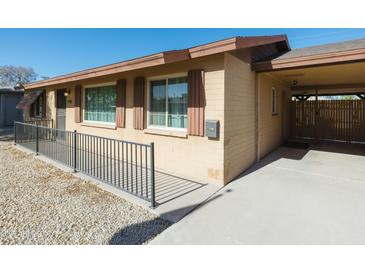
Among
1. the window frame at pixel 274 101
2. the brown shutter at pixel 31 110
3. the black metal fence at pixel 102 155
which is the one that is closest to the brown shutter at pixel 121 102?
the black metal fence at pixel 102 155

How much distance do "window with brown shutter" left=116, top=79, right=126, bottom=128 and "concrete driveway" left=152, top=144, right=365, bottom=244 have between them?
3809 mm

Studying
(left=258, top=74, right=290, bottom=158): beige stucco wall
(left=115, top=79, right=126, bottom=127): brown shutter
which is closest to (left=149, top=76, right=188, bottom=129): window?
(left=115, top=79, right=126, bottom=127): brown shutter

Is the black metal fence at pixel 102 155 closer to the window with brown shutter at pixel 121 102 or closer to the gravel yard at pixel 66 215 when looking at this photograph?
the gravel yard at pixel 66 215

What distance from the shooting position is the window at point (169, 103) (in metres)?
5.07

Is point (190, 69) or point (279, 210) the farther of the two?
point (190, 69)

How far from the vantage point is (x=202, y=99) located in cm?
452

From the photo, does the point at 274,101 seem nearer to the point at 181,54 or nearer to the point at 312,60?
the point at 312,60

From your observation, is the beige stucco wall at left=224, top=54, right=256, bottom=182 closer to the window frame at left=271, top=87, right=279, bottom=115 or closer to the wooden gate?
the window frame at left=271, top=87, right=279, bottom=115

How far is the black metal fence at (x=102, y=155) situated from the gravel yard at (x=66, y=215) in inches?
16.4

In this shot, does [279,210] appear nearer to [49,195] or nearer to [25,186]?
[49,195]

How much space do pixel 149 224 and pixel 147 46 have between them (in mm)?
9793

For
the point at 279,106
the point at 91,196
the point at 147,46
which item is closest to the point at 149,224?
the point at 91,196
